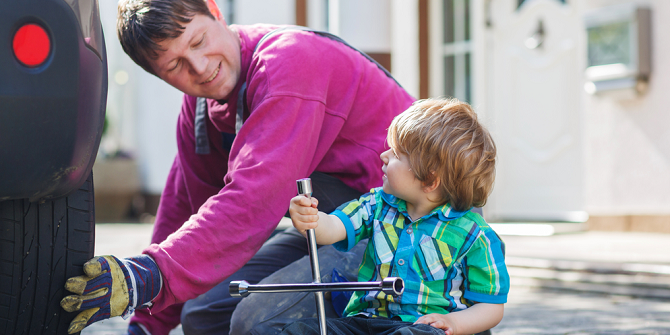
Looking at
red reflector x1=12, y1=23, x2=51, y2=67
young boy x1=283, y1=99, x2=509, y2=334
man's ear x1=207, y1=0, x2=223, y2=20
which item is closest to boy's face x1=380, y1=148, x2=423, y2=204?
young boy x1=283, y1=99, x2=509, y2=334

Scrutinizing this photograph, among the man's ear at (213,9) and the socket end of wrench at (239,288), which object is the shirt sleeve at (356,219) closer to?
the socket end of wrench at (239,288)

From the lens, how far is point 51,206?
1.38 m

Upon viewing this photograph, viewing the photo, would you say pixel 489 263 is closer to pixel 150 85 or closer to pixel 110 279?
pixel 110 279

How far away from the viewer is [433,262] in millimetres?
1659

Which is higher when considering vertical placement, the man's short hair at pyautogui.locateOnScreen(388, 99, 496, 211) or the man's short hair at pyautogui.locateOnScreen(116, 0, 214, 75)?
the man's short hair at pyautogui.locateOnScreen(116, 0, 214, 75)

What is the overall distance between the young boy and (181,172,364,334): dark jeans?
0.30 m

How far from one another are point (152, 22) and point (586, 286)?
2910mm

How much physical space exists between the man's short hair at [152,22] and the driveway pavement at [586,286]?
141 centimetres

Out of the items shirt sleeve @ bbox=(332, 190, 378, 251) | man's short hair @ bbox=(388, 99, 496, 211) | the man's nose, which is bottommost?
shirt sleeve @ bbox=(332, 190, 378, 251)

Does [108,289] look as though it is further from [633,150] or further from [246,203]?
[633,150]

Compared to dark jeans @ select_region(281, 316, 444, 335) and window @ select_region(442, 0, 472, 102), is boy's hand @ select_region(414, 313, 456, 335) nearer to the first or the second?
dark jeans @ select_region(281, 316, 444, 335)

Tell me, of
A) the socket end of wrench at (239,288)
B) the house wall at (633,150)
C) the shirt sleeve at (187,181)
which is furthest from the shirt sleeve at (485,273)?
the house wall at (633,150)

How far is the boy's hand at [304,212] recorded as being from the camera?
1.47m

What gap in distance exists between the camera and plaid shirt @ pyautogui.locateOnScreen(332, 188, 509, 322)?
1.65 metres
